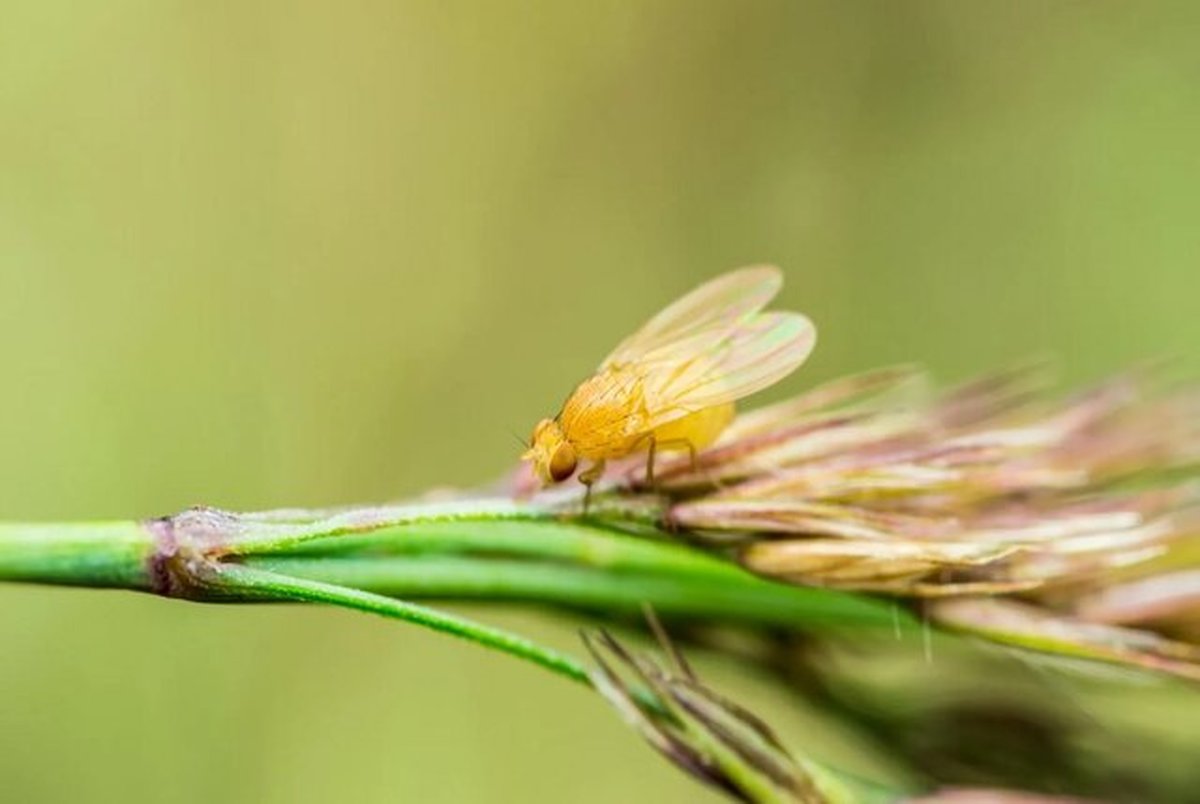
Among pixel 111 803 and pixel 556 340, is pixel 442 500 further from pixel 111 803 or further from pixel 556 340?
pixel 556 340

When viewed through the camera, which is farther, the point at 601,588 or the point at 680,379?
the point at 680,379

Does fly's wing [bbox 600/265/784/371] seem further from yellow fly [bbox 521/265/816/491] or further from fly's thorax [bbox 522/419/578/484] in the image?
fly's thorax [bbox 522/419/578/484]

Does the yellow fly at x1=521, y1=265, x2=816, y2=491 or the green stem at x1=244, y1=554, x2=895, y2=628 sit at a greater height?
the yellow fly at x1=521, y1=265, x2=816, y2=491

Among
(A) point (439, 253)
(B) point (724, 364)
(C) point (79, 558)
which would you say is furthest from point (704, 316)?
(A) point (439, 253)

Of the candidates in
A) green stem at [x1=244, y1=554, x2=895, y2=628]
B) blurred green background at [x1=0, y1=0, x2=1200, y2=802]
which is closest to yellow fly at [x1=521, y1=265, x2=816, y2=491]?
green stem at [x1=244, y1=554, x2=895, y2=628]

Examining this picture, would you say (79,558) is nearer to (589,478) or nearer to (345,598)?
(345,598)

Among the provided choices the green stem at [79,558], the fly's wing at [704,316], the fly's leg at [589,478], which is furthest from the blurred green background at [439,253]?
the green stem at [79,558]

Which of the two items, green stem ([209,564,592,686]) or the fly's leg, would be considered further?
the fly's leg

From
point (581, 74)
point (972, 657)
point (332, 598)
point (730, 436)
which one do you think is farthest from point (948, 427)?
point (581, 74)
